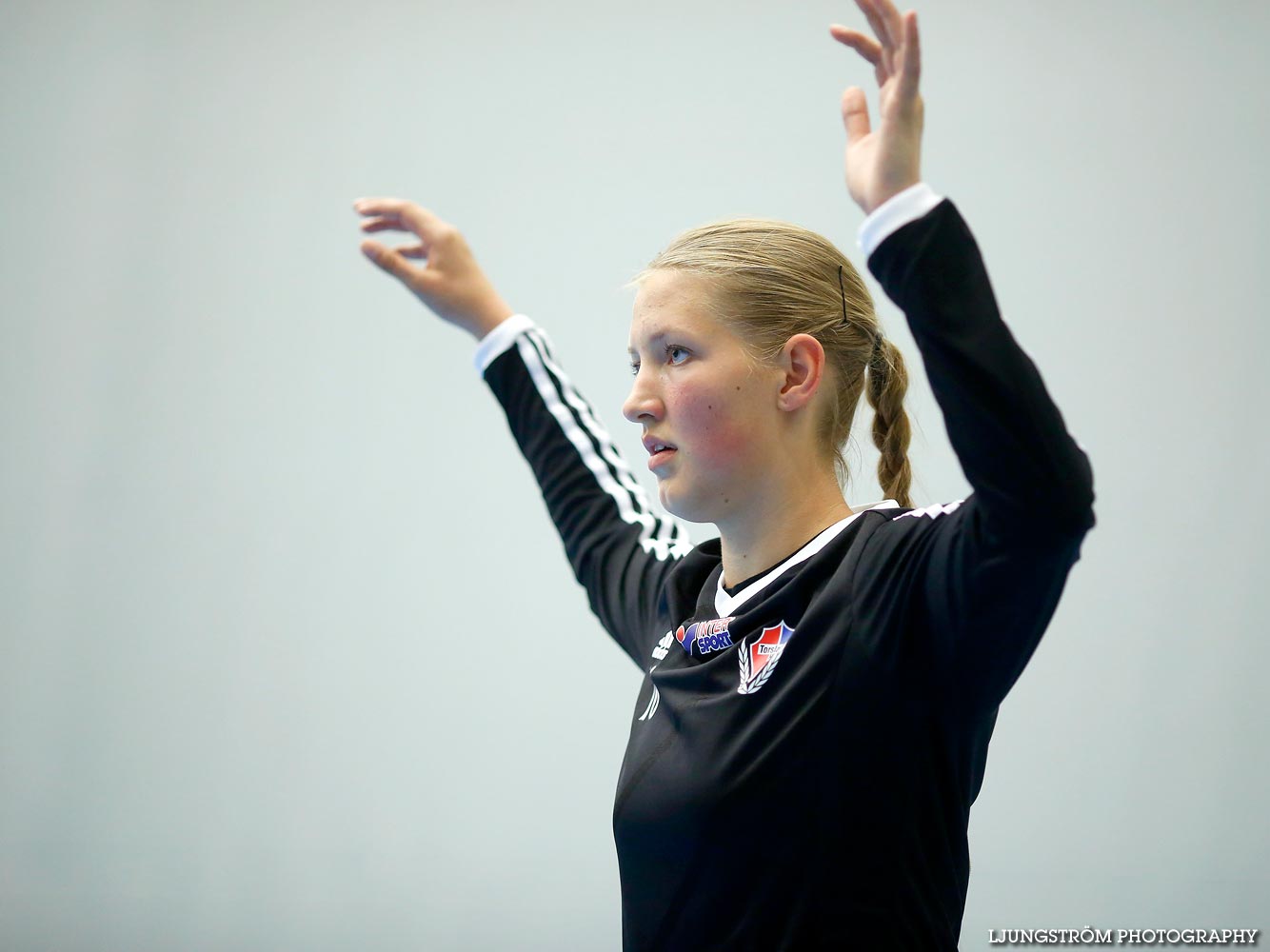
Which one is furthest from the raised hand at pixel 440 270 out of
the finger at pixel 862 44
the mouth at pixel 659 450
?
the finger at pixel 862 44

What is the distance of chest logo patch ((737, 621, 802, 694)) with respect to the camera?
877 mm


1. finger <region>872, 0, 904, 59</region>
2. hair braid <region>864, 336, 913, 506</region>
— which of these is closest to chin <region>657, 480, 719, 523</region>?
hair braid <region>864, 336, 913, 506</region>

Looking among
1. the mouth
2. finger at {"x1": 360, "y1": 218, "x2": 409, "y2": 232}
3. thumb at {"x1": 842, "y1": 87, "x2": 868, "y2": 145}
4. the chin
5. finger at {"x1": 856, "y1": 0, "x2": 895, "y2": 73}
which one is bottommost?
the chin

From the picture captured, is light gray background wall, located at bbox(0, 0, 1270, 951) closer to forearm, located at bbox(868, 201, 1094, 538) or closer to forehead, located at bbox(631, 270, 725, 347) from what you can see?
forehead, located at bbox(631, 270, 725, 347)

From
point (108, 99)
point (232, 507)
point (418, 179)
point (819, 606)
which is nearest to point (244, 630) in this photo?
point (232, 507)

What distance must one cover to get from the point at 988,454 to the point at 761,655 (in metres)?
0.31

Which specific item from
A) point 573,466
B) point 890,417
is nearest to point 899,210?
point 890,417

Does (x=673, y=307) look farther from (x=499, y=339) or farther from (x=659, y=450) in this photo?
(x=499, y=339)

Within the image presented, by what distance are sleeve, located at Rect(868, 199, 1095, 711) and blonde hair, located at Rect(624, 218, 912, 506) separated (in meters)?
0.27

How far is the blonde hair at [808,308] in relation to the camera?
99 cm

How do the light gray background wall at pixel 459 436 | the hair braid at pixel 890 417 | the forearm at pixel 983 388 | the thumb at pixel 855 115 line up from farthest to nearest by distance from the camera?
the light gray background wall at pixel 459 436, the hair braid at pixel 890 417, the thumb at pixel 855 115, the forearm at pixel 983 388

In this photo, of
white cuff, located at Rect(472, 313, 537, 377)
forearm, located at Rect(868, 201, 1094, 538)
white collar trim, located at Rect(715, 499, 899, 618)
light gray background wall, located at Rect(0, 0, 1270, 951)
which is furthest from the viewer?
light gray background wall, located at Rect(0, 0, 1270, 951)

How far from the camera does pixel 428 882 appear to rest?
7.47ft

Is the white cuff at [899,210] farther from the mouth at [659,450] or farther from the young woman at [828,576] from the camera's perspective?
the mouth at [659,450]
